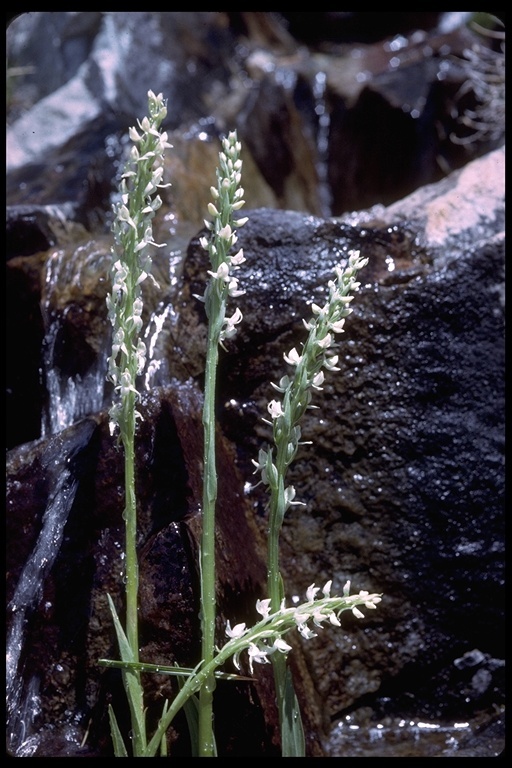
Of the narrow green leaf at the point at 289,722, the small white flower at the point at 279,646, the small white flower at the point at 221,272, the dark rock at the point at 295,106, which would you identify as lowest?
the narrow green leaf at the point at 289,722

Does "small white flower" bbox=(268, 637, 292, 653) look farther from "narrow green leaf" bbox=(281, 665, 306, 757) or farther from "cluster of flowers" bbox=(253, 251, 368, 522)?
"cluster of flowers" bbox=(253, 251, 368, 522)

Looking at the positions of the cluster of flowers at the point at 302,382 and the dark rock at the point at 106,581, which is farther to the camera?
the dark rock at the point at 106,581

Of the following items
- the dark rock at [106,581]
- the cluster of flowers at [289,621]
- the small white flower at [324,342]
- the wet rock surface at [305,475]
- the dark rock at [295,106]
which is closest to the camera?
the cluster of flowers at [289,621]

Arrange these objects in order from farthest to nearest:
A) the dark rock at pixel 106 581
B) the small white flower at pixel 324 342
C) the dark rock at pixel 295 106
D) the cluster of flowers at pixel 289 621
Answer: the dark rock at pixel 295 106 → the dark rock at pixel 106 581 → the small white flower at pixel 324 342 → the cluster of flowers at pixel 289 621

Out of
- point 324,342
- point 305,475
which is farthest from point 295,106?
point 324,342

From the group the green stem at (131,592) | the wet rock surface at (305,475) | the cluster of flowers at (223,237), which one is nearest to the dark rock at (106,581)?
the wet rock surface at (305,475)

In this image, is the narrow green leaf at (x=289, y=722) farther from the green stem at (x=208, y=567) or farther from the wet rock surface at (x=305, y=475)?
the wet rock surface at (x=305, y=475)

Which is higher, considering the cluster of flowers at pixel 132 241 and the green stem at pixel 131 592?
the cluster of flowers at pixel 132 241

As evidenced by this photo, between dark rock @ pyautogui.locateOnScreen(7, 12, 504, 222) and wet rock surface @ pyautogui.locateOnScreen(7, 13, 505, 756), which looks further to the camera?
dark rock @ pyautogui.locateOnScreen(7, 12, 504, 222)

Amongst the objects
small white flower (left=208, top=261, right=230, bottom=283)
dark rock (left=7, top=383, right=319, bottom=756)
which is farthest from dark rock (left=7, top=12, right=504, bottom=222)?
small white flower (left=208, top=261, right=230, bottom=283)

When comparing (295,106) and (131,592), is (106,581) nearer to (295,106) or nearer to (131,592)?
(131,592)
